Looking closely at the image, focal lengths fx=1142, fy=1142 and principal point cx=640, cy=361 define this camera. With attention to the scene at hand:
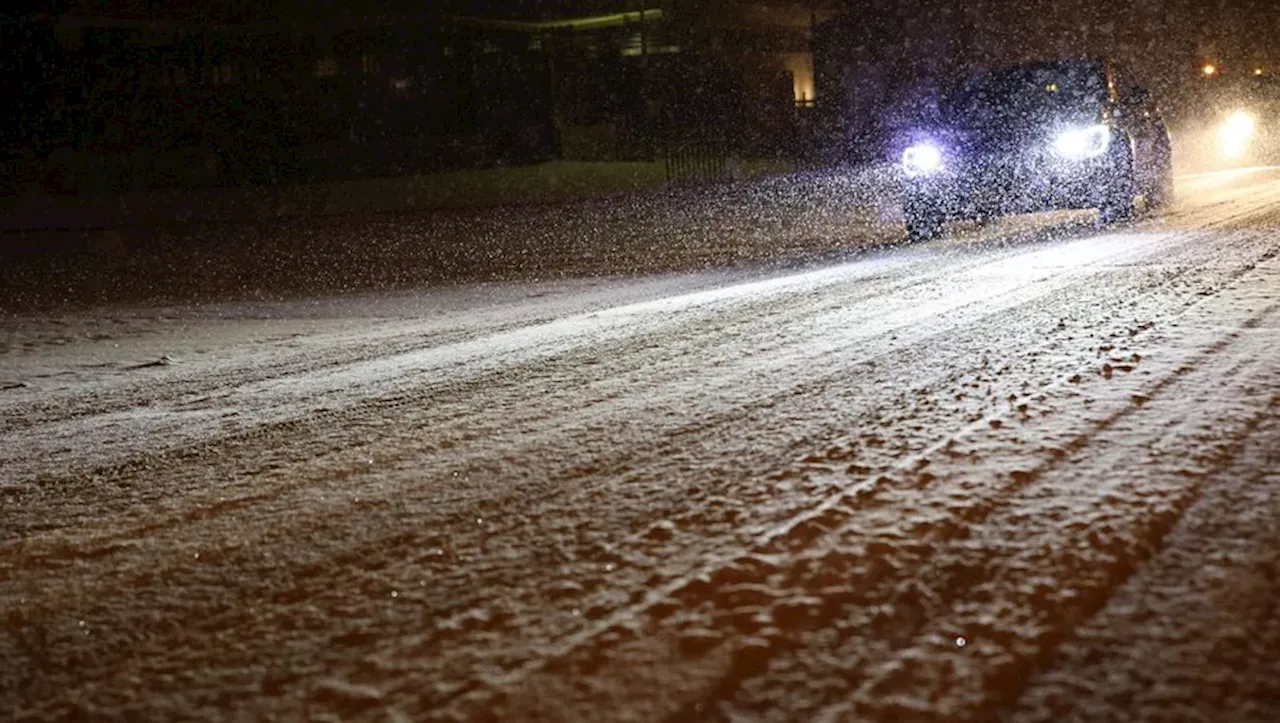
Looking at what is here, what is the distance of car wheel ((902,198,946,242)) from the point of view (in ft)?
43.6

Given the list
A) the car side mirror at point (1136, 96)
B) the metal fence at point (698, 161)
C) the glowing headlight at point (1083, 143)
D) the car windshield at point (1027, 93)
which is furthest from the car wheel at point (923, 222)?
the metal fence at point (698, 161)

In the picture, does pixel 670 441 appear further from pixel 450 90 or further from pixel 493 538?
pixel 450 90

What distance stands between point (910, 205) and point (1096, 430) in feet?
33.1

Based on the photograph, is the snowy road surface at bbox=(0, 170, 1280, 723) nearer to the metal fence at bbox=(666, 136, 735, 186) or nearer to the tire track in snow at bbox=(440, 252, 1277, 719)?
the tire track in snow at bbox=(440, 252, 1277, 719)

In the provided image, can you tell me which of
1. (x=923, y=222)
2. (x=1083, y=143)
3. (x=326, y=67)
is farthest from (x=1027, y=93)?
(x=326, y=67)

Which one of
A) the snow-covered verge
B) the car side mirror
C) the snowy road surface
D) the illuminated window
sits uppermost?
the illuminated window

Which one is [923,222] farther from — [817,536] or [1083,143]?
[817,536]

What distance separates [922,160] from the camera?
13.5 m

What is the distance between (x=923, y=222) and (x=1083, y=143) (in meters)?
2.05

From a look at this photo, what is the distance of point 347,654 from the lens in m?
2.32

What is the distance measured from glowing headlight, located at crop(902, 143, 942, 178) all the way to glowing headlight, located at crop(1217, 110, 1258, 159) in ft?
67.4

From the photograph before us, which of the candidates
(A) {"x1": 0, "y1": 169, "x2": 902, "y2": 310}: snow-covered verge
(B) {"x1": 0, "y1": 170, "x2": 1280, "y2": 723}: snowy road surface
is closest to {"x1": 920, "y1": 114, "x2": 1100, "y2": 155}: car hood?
(A) {"x1": 0, "y1": 169, "x2": 902, "y2": 310}: snow-covered verge

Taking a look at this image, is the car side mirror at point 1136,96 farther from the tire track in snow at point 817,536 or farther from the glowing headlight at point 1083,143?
the tire track in snow at point 817,536

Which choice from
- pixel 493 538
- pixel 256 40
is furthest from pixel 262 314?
pixel 256 40
